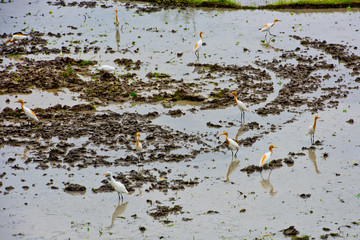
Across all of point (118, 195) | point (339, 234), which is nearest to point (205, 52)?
point (118, 195)

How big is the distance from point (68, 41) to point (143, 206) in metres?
14.3

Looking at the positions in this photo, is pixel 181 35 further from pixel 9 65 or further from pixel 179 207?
pixel 179 207

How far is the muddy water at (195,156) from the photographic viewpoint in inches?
376

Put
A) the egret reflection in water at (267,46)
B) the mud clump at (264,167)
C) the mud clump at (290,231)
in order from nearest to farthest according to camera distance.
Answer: the mud clump at (290,231)
the mud clump at (264,167)
the egret reflection in water at (267,46)

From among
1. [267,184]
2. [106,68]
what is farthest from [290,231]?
[106,68]

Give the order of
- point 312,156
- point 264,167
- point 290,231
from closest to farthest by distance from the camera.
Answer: point 290,231 → point 264,167 → point 312,156

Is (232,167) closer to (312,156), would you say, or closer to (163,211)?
(312,156)

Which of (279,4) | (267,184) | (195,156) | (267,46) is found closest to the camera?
(267,184)

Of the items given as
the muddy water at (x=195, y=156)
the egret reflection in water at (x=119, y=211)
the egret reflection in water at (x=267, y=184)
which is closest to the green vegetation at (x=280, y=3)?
the muddy water at (x=195, y=156)

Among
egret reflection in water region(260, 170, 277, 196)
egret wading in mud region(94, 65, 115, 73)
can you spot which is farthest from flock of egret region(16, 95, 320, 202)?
Answer: egret wading in mud region(94, 65, 115, 73)

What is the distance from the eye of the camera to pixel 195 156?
40.4 ft

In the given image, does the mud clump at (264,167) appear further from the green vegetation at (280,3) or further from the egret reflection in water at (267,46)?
the green vegetation at (280,3)

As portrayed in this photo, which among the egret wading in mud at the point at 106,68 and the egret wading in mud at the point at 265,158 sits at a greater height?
the egret wading in mud at the point at 106,68

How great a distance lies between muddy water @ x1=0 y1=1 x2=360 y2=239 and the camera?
9.55 m
